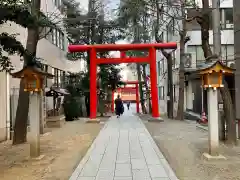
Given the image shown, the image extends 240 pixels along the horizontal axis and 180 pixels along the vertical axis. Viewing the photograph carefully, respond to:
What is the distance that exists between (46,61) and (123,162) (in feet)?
60.2

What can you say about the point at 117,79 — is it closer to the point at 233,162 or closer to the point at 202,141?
the point at 202,141

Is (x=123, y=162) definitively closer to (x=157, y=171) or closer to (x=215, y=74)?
(x=157, y=171)

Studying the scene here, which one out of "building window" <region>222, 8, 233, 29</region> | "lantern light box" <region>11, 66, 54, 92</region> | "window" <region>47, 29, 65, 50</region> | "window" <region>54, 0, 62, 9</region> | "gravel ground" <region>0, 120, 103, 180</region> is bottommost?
"gravel ground" <region>0, 120, 103, 180</region>

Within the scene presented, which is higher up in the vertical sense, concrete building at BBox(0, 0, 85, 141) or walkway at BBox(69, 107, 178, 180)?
concrete building at BBox(0, 0, 85, 141)

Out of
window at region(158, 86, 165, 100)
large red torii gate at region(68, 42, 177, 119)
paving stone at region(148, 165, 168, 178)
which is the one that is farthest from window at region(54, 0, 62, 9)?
paving stone at region(148, 165, 168, 178)

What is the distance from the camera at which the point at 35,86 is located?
36.6ft

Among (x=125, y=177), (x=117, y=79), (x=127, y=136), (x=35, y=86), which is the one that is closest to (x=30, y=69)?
(x=35, y=86)

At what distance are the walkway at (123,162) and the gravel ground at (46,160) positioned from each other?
16.6 inches

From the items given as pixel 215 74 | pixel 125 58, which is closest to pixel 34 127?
pixel 215 74

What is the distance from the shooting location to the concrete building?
51.6 ft

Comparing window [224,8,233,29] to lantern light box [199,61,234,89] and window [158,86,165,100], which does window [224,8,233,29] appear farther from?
lantern light box [199,61,234,89]

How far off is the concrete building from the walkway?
471cm

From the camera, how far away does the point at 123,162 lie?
982cm

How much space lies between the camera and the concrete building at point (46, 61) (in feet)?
51.6
